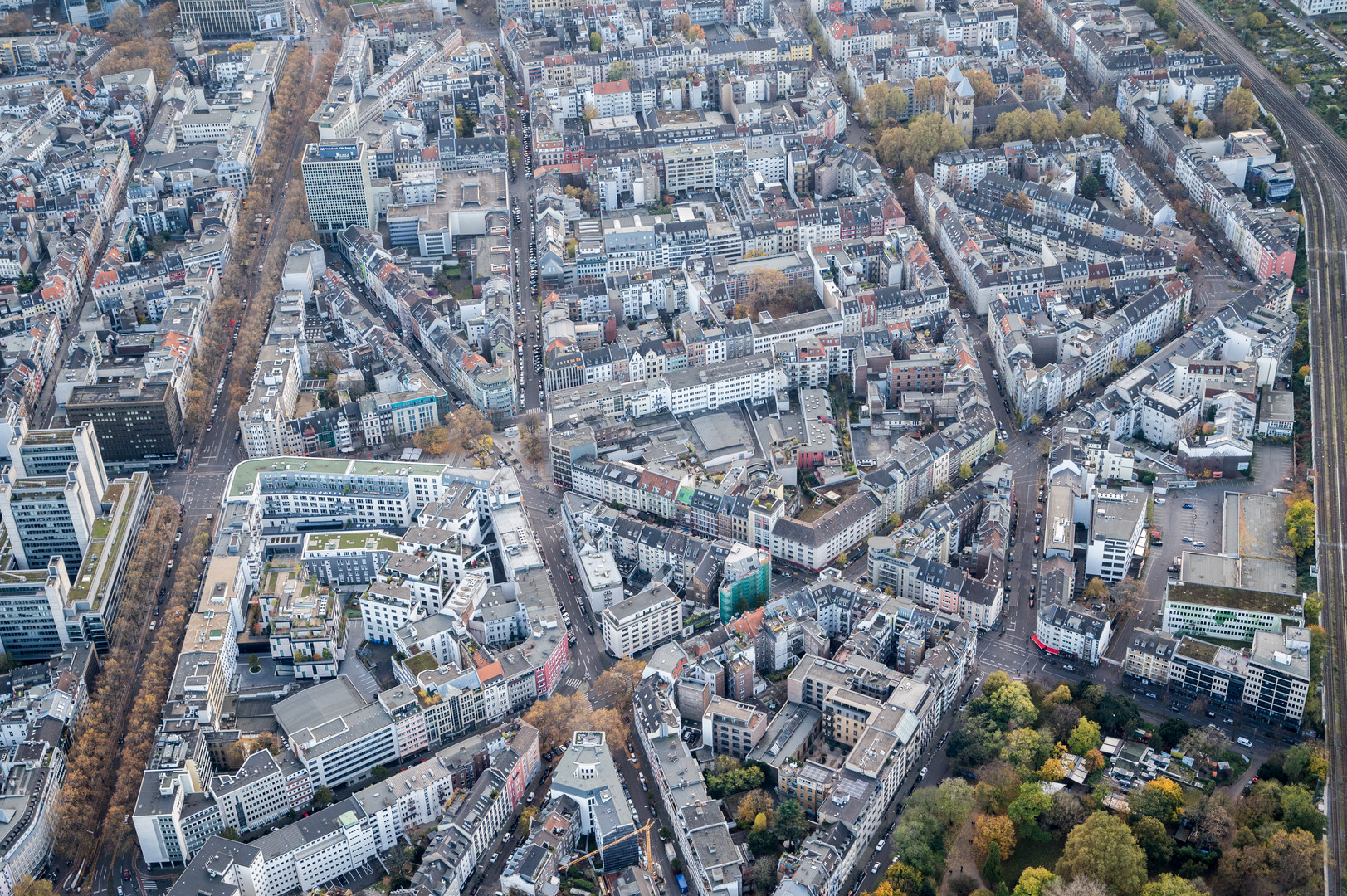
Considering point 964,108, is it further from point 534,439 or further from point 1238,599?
point 1238,599

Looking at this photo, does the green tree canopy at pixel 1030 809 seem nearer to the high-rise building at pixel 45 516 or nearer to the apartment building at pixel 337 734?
the apartment building at pixel 337 734

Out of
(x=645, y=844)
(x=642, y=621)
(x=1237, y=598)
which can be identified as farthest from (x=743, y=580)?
(x=1237, y=598)

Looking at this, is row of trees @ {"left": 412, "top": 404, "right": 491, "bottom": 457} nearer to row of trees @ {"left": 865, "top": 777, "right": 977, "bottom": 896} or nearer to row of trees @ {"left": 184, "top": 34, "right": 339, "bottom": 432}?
row of trees @ {"left": 184, "top": 34, "right": 339, "bottom": 432}

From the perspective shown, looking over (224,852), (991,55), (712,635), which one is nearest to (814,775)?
(712,635)

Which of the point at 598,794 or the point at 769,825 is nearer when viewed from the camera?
the point at 769,825

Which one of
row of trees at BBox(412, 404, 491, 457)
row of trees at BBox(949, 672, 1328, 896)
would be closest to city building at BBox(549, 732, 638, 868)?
row of trees at BBox(949, 672, 1328, 896)

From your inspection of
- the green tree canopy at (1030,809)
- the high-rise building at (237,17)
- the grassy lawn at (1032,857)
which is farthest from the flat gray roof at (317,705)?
the high-rise building at (237,17)

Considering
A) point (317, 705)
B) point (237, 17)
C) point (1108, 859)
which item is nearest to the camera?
point (1108, 859)
